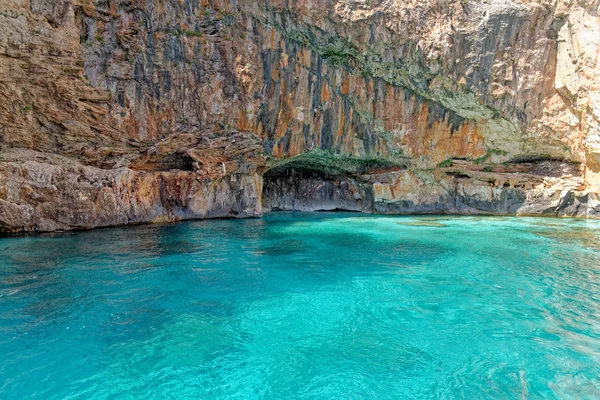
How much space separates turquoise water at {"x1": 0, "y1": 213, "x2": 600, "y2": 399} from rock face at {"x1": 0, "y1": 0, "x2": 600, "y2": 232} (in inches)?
258

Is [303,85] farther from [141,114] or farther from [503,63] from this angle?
[503,63]

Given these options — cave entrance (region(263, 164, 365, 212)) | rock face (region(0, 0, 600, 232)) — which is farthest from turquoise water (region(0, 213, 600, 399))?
cave entrance (region(263, 164, 365, 212))

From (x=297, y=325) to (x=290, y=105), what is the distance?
15.4 meters

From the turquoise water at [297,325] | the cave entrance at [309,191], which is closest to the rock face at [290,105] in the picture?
the cave entrance at [309,191]

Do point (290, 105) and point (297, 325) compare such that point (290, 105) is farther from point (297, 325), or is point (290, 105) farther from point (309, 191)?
point (297, 325)

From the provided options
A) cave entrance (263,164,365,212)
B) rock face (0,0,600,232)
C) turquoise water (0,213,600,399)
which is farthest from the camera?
cave entrance (263,164,365,212)

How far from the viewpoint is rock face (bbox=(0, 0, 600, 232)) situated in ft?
41.9

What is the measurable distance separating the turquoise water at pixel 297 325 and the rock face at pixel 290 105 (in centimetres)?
655

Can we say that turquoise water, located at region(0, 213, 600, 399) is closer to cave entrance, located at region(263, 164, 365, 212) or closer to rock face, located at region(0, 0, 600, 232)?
rock face, located at region(0, 0, 600, 232)

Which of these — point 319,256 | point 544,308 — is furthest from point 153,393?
point 319,256

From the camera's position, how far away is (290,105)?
18234 mm

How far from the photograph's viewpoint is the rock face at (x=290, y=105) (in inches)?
503

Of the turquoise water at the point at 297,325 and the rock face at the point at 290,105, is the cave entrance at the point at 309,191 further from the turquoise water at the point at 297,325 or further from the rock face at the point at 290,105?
the turquoise water at the point at 297,325

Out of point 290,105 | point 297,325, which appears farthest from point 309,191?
point 297,325
